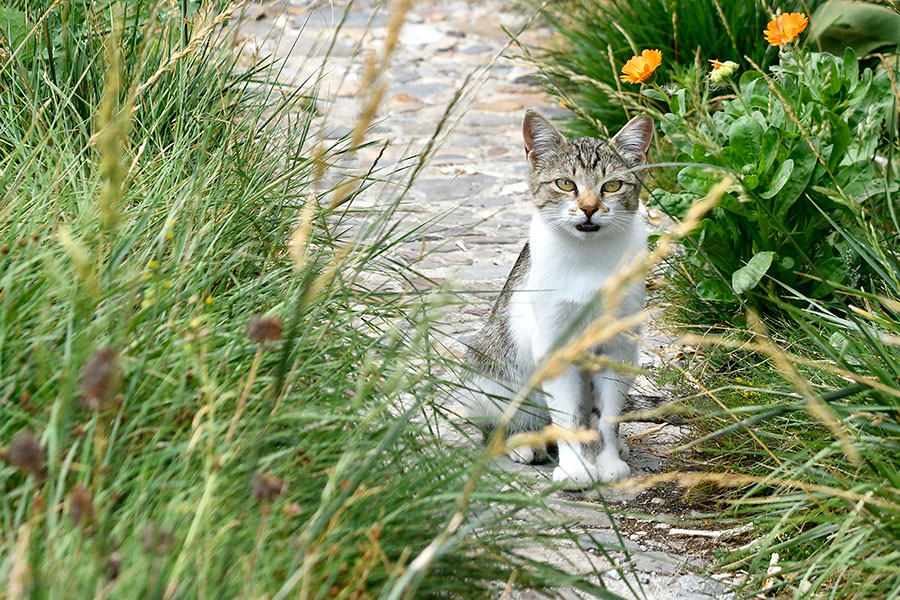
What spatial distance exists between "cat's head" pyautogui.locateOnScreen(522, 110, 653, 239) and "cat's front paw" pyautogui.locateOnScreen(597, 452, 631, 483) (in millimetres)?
677

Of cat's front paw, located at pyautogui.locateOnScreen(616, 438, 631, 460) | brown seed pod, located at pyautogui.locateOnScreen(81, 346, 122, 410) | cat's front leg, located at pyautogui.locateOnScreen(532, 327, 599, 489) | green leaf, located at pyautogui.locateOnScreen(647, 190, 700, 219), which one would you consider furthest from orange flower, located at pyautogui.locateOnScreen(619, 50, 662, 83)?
brown seed pod, located at pyautogui.locateOnScreen(81, 346, 122, 410)

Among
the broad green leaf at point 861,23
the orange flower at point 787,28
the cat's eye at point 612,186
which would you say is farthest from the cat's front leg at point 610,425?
the broad green leaf at point 861,23

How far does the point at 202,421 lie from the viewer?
2.07 meters

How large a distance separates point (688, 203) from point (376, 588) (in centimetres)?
204

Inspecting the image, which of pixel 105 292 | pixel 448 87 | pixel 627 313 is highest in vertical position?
pixel 105 292

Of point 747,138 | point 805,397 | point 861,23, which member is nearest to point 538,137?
point 747,138

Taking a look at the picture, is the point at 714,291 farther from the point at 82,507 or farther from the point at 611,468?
the point at 82,507

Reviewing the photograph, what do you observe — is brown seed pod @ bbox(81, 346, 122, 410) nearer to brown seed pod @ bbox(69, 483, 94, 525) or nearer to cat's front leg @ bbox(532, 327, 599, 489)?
brown seed pod @ bbox(69, 483, 94, 525)

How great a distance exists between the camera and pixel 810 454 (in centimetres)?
270

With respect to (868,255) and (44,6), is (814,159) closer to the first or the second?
(868,255)

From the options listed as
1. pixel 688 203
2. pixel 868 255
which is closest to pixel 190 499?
pixel 868 255

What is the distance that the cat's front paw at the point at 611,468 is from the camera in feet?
10.6

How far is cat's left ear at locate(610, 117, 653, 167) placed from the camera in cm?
340

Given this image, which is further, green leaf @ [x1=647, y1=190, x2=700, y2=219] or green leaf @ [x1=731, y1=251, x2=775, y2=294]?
green leaf @ [x1=647, y1=190, x2=700, y2=219]
